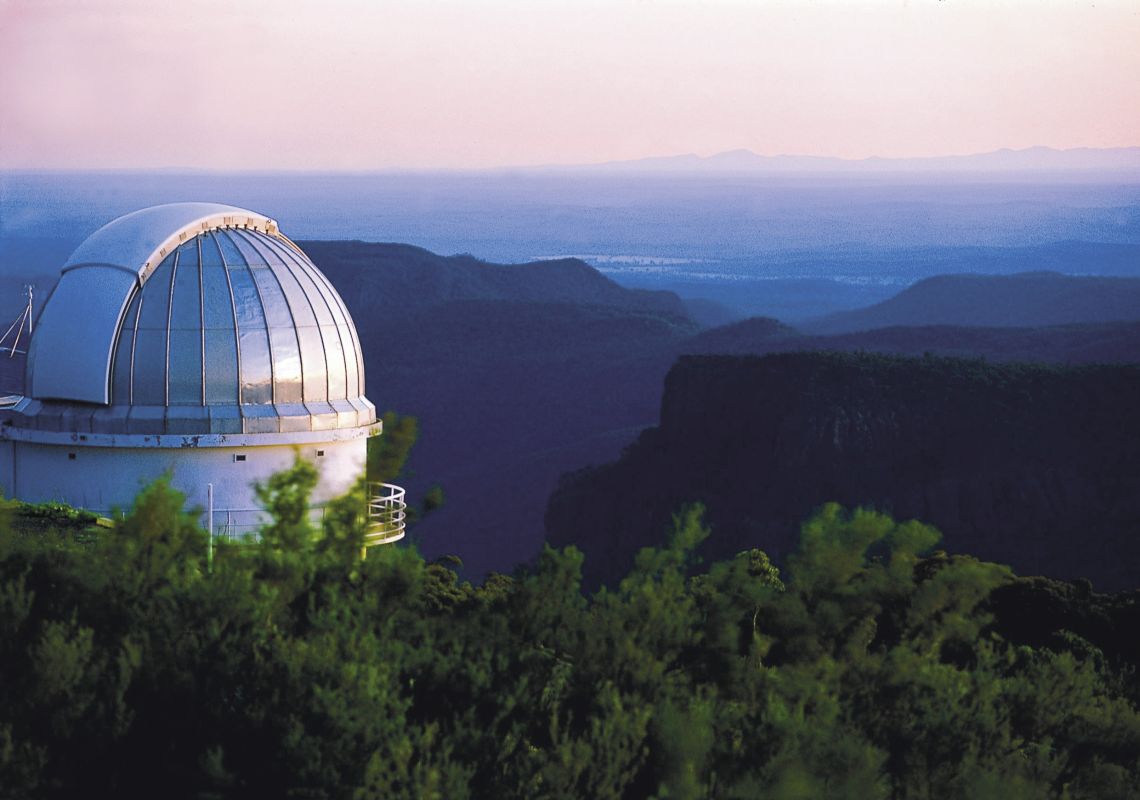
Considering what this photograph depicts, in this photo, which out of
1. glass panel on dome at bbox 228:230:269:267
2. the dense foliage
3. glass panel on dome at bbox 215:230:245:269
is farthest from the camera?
glass panel on dome at bbox 228:230:269:267

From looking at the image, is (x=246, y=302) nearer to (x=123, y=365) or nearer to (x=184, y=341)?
(x=184, y=341)

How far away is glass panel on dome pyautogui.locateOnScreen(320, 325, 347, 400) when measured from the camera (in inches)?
950

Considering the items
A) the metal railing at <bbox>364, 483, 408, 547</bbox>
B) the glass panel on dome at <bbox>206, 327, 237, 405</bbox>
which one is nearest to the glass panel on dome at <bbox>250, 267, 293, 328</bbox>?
the glass panel on dome at <bbox>206, 327, 237, 405</bbox>

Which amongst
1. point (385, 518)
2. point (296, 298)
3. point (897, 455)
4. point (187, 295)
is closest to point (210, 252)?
point (187, 295)

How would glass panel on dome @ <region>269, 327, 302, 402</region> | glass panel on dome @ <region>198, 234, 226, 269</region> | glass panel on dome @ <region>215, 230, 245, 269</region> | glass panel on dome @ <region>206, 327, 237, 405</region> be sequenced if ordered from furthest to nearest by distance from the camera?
glass panel on dome @ <region>215, 230, 245, 269</region>
glass panel on dome @ <region>198, 234, 226, 269</region>
glass panel on dome @ <region>269, 327, 302, 402</region>
glass panel on dome @ <region>206, 327, 237, 405</region>

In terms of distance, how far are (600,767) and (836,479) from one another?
242 ft

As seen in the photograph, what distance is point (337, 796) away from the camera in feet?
51.4

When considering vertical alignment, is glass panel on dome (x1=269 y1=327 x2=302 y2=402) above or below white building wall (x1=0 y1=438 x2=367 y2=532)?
above

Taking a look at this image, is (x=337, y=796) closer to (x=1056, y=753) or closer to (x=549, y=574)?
(x=549, y=574)

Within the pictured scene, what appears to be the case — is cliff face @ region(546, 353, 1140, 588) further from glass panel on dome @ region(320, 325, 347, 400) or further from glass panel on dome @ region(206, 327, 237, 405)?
glass panel on dome @ region(206, 327, 237, 405)

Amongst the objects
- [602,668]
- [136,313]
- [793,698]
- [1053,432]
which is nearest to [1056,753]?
[793,698]

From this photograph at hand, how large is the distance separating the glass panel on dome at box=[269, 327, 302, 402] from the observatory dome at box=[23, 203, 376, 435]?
12 mm

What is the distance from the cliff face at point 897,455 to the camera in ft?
277

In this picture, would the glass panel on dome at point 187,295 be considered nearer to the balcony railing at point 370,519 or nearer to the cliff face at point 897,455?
the balcony railing at point 370,519
